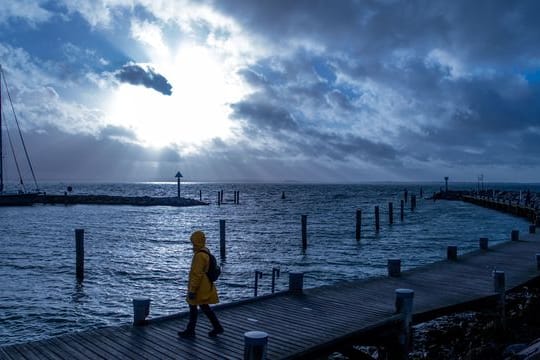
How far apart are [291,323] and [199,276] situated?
2543 mm

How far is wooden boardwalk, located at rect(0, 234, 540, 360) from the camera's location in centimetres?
737

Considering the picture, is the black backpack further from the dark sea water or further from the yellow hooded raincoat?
the dark sea water

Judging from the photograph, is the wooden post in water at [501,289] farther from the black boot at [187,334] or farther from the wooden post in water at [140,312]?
the wooden post in water at [140,312]

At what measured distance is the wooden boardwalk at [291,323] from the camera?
737cm

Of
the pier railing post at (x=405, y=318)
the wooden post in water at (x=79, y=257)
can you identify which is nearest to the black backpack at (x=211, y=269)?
the pier railing post at (x=405, y=318)

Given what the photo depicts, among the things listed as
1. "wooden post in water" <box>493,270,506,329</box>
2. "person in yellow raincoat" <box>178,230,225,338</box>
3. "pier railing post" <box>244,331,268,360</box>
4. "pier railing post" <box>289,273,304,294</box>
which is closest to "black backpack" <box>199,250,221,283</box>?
"person in yellow raincoat" <box>178,230,225,338</box>

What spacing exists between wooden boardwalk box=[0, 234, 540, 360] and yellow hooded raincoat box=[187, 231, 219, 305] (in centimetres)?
84

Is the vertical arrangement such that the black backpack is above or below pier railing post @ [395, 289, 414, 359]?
above

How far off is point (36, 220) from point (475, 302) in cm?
4690

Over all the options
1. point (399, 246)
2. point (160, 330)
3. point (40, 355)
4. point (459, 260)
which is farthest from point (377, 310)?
point (399, 246)

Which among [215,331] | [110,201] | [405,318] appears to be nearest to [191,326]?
[215,331]

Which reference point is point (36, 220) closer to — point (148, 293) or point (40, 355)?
point (148, 293)

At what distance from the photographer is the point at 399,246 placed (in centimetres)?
2998

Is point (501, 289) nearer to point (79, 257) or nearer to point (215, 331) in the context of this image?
point (215, 331)
